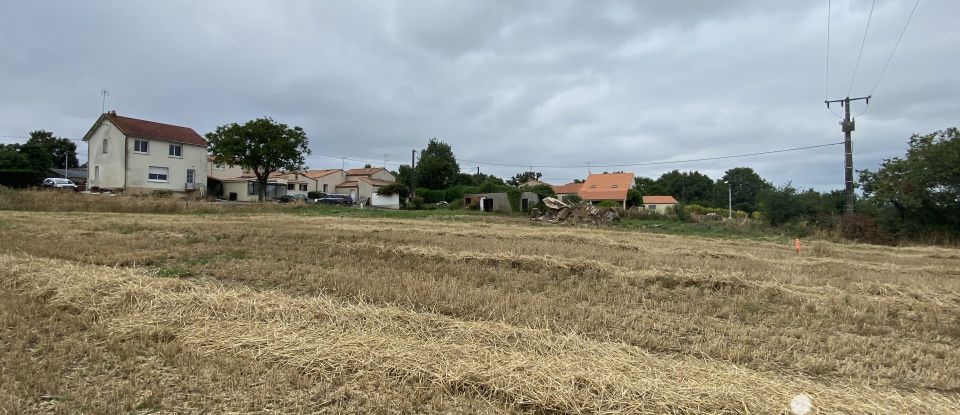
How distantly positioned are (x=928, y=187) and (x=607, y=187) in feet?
154

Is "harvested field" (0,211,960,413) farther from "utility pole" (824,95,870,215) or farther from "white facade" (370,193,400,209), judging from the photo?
"white facade" (370,193,400,209)

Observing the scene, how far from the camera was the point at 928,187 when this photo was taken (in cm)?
2642

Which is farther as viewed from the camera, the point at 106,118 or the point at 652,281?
the point at 106,118

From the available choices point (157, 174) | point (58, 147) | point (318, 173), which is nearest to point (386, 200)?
point (318, 173)

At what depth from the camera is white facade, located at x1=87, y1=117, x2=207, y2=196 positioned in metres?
42.7

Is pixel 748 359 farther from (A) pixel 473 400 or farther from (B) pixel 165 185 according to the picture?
(B) pixel 165 185

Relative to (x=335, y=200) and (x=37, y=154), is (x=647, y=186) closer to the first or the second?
(x=335, y=200)

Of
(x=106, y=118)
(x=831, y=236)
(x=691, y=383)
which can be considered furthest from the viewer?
(x=106, y=118)

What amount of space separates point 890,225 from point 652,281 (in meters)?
27.9

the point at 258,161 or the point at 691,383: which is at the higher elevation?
the point at 258,161

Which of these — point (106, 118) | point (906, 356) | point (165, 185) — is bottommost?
point (906, 356)

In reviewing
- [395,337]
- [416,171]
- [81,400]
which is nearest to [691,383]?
[395,337]

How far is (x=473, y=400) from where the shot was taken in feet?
11.1

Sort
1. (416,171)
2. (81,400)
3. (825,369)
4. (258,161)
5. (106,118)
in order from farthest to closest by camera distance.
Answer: (416,171) → (258,161) → (106,118) → (825,369) → (81,400)
